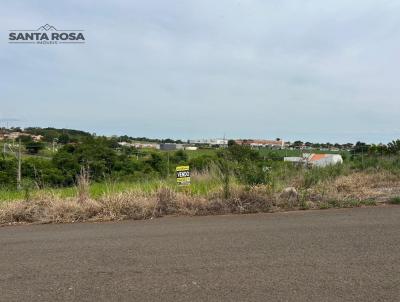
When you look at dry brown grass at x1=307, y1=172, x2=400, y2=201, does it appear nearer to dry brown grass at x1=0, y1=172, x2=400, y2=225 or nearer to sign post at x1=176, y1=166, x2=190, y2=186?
dry brown grass at x1=0, y1=172, x2=400, y2=225

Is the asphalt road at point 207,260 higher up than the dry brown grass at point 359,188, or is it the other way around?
the dry brown grass at point 359,188

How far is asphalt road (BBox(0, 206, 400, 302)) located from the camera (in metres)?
3.79

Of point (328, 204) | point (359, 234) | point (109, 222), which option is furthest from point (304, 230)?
point (109, 222)

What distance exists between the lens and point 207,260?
185 inches

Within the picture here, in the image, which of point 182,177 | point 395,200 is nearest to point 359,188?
point 395,200

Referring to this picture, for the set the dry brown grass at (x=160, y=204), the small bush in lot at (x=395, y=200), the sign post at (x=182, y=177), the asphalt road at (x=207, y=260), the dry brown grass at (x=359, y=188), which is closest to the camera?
the asphalt road at (x=207, y=260)

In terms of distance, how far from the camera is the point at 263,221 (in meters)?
6.85

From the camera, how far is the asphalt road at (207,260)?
3786mm

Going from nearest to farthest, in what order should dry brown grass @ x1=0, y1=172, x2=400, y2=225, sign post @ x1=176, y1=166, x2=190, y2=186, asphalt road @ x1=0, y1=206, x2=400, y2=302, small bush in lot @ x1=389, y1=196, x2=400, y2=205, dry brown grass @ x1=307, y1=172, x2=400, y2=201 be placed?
1. asphalt road @ x1=0, y1=206, x2=400, y2=302
2. dry brown grass @ x1=0, y1=172, x2=400, y2=225
3. small bush in lot @ x1=389, y1=196, x2=400, y2=205
4. dry brown grass @ x1=307, y1=172, x2=400, y2=201
5. sign post @ x1=176, y1=166, x2=190, y2=186

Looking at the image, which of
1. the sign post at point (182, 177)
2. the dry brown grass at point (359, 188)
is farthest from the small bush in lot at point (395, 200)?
the sign post at point (182, 177)

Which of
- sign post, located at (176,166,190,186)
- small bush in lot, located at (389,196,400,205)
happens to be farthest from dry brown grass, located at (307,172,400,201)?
sign post, located at (176,166,190,186)

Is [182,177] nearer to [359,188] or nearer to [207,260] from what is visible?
[207,260]

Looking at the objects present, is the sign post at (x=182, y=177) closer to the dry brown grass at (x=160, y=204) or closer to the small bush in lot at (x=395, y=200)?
the dry brown grass at (x=160, y=204)

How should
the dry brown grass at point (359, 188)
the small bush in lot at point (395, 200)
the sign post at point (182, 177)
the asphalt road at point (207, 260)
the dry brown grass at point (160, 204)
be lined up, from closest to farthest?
the asphalt road at point (207, 260)
the dry brown grass at point (160, 204)
the small bush in lot at point (395, 200)
the dry brown grass at point (359, 188)
the sign post at point (182, 177)
